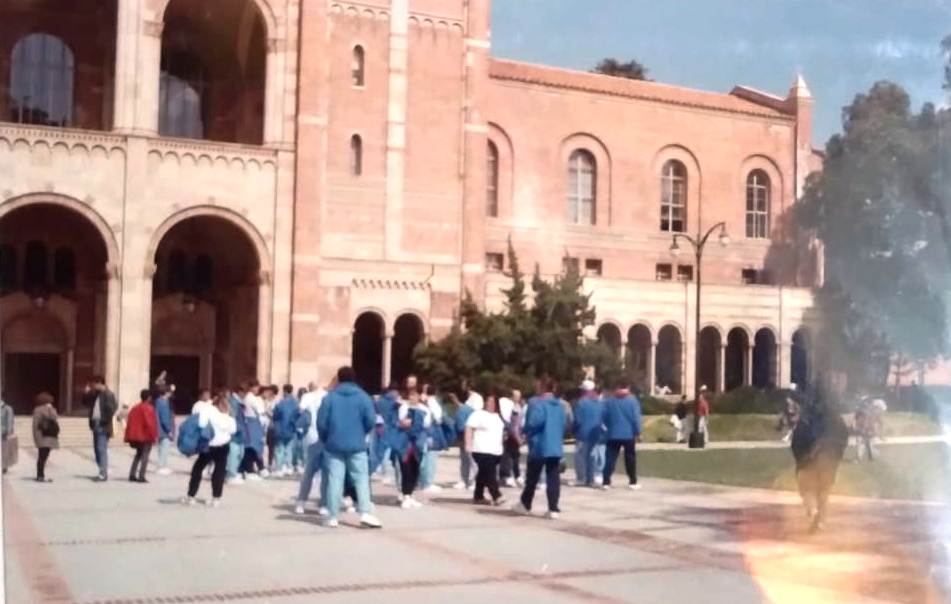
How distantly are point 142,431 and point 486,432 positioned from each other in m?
5.60

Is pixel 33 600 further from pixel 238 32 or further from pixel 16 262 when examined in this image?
pixel 238 32

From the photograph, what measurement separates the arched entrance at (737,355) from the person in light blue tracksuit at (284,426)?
1022 inches

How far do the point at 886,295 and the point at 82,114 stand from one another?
26024mm

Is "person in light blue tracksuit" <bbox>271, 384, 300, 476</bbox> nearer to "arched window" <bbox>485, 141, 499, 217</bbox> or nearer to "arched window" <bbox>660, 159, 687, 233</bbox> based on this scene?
"arched window" <bbox>485, 141, 499, 217</bbox>

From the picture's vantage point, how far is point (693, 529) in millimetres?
12766

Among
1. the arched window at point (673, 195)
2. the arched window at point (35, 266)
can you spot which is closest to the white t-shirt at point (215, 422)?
the arched window at point (35, 266)

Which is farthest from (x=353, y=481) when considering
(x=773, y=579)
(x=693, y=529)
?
(x=773, y=579)

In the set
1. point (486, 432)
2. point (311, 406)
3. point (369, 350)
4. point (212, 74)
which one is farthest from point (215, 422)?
point (212, 74)

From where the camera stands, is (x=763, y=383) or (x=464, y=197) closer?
(x=464, y=197)

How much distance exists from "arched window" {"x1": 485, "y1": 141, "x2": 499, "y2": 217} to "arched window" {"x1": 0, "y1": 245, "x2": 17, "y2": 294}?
50.9 ft

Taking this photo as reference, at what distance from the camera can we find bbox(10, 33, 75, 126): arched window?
3444 cm

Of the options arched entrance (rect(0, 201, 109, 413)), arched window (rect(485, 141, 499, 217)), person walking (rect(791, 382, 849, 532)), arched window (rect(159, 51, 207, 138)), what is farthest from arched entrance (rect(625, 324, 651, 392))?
person walking (rect(791, 382, 849, 532))

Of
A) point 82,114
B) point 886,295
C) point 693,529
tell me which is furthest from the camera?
point 82,114

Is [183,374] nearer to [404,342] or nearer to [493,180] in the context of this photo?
[404,342]
